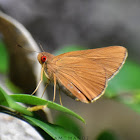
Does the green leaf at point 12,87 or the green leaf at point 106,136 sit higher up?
the green leaf at point 12,87

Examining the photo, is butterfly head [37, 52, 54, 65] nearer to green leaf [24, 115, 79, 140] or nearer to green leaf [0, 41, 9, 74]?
green leaf [24, 115, 79, 140]

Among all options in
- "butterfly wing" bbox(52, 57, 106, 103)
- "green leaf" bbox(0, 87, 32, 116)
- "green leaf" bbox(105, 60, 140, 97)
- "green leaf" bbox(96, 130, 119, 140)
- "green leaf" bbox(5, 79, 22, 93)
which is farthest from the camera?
"green leaf" bbox(105, 60, 140, 97)

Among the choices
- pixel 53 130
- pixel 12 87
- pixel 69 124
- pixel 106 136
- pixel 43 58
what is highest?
pixel 43 58

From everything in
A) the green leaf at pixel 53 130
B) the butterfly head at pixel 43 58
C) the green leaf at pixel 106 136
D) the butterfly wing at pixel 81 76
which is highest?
the butterfly head at pixel 43 58

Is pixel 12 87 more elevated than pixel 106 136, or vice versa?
pixel 12 87

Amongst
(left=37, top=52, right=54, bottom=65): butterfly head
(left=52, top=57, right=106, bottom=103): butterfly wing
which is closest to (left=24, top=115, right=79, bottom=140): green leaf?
(left=52, top=57, right=106, bottom=103): butterfly wing

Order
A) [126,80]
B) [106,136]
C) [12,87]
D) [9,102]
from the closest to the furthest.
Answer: [9,102] < [106,136] < [12,87] < [126,80]

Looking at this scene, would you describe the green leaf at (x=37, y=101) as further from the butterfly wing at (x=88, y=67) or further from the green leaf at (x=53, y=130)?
the butterfly wing at (x=88, y=67)

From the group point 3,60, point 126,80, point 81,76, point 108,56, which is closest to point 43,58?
point 81,76

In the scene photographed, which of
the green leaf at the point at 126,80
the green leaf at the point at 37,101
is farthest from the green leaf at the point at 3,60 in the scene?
the green leaf at the point at 37,101

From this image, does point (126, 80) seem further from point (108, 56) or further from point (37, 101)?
point (37, 101)
